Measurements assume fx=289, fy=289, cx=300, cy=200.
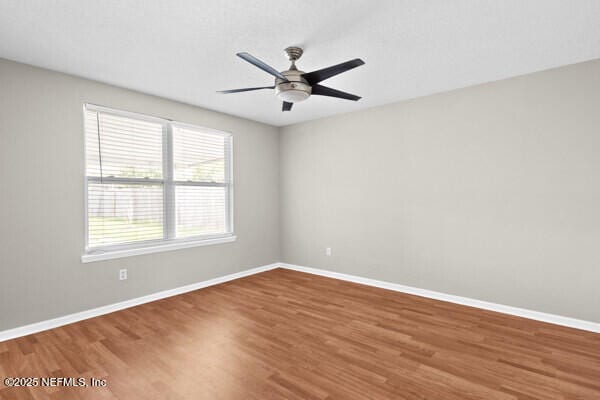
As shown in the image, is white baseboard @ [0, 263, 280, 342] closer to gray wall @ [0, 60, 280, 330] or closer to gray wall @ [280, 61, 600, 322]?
gray wall @ [0, 60, 280, 330]

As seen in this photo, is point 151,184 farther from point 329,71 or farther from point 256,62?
point 329,71

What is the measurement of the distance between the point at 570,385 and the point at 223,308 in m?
3.08

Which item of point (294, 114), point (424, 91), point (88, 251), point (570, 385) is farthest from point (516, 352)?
point (88, 251)

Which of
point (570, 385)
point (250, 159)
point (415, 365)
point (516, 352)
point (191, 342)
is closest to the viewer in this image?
point (570, 385)

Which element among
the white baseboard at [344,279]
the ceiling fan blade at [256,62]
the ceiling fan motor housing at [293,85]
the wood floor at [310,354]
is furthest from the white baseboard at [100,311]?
the ceiling fan blade at [256,62]

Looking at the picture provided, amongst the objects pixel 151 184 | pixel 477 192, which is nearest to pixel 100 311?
pixel 151 184

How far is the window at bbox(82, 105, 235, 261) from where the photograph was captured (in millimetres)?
3279

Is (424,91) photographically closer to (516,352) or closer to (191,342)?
(516,352)

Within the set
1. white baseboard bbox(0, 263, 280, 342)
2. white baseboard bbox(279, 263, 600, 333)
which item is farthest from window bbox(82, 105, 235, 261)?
white baseboard bbox(279, 263, 600, 333)

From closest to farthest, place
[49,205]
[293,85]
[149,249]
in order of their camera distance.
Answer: [293,85] → [49,205] → [149,249]

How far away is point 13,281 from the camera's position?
2.71m

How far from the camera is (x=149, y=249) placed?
3641mm

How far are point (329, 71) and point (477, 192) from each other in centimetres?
237

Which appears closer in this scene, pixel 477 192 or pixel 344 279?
pixel 477 192
